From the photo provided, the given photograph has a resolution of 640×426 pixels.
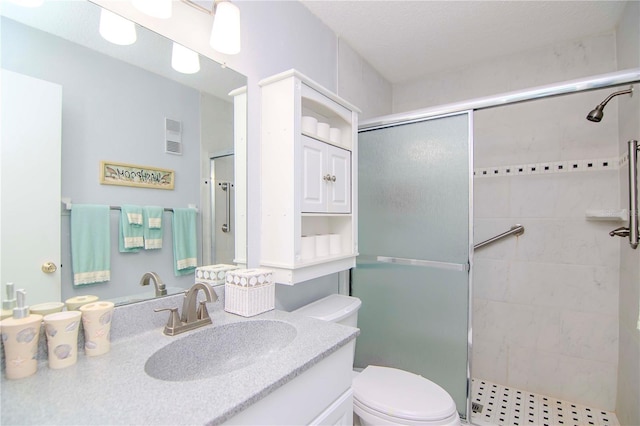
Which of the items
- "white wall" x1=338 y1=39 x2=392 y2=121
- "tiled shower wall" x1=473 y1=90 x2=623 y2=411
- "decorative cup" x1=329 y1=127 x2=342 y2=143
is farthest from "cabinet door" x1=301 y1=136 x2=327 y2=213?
"tiled shower wall" x1=473 y1=90 x2=623 y2=411

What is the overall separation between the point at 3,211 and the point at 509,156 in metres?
2.56

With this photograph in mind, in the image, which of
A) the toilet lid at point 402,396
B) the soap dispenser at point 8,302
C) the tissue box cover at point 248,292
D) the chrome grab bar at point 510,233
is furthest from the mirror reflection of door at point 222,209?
the chrome grab bar at point 510,233

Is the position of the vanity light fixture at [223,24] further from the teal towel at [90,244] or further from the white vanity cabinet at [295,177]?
the teal towel at [90,244]

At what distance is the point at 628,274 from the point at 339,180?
5.39 feet

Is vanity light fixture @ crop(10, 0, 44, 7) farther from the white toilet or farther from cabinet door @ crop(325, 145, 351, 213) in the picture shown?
the white toilet

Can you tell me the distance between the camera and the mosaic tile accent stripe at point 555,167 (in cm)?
183

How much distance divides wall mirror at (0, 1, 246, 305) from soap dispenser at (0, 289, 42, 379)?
0.33ft

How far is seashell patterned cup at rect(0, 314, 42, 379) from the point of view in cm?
66

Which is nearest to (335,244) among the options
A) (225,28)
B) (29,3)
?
(225,28)

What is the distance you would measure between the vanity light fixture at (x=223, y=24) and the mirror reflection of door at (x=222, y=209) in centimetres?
41

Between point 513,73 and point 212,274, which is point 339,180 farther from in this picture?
point 513,73

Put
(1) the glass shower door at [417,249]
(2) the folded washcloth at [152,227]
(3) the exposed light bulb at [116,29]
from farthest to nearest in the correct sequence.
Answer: (1) the glass shower door at [417,249] < (2) the folded washcloth at [152,227] < (3) the exposed light bulb at [116,29]

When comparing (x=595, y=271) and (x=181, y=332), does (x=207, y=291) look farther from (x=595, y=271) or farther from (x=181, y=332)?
(x=595, y=271)

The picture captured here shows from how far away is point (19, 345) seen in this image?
0.66 m
